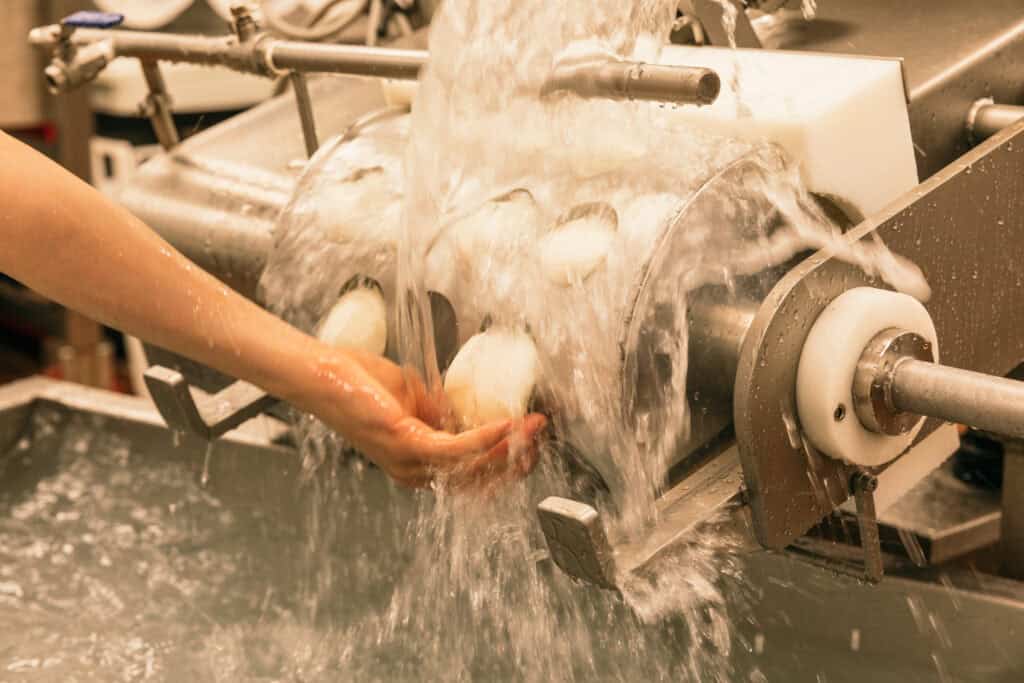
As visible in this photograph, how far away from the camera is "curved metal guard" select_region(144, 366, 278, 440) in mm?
1310

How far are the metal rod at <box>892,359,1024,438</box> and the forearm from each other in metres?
0.51

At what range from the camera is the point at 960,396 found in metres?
0.93

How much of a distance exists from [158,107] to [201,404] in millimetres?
601

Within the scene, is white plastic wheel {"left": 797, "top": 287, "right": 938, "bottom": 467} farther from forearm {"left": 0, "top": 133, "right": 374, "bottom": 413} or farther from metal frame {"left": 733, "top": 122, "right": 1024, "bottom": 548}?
forearm {"left": 0, "top": 133, "right": 374, "bottom": 413}

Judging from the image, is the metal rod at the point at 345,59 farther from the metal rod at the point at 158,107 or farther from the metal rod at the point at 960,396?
the metal rod at the point at 960,396

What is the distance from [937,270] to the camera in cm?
109

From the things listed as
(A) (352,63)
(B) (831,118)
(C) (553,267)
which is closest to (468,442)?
(C) (553,267)

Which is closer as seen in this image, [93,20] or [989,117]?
[989,117]

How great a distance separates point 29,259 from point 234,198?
1.33 ft

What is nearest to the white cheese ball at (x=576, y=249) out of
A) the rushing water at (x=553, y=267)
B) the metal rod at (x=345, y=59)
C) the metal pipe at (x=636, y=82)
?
the rushing water at (x=553, y=267)

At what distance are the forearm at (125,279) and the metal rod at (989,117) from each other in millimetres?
646

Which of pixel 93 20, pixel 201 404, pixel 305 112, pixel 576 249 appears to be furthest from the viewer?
pixel 93 20

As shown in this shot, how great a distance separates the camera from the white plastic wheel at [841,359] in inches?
38.3

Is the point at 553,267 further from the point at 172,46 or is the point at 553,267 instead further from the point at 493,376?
the point at 172,46
